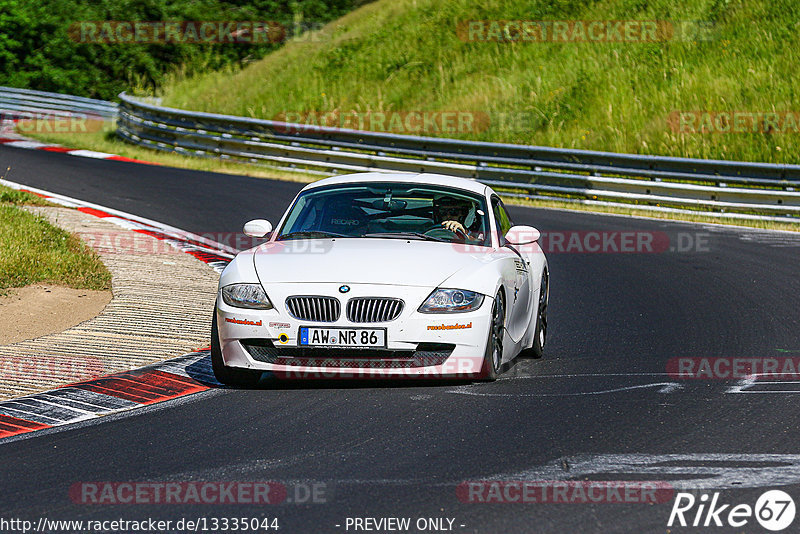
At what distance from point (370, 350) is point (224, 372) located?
3.45ft

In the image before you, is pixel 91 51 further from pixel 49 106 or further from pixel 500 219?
pixel 500 219

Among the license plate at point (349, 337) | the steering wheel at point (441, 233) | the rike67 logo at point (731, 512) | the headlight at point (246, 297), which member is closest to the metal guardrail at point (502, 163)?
the steering wheel at point (441, 233)

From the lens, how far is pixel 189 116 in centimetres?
2728

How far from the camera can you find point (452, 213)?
9.14m

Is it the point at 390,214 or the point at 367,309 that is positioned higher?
the point at 390,214

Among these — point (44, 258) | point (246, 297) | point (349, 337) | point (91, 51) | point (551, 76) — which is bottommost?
point (44, 258)

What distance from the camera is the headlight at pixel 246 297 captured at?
773 centimetres

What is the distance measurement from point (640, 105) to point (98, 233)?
16.0 metres

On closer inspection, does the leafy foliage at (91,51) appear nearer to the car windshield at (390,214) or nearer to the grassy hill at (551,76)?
the grassy hill at (551,76)

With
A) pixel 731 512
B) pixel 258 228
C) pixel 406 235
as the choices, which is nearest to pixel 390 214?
pixel 406 235

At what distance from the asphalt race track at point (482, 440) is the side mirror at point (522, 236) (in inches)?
37.1

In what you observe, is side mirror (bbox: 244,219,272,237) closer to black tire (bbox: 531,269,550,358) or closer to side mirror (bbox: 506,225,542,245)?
side mirror (bbox: 506,225,542,245)

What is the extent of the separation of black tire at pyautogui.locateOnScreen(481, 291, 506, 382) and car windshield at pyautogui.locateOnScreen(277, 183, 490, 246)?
31.7 inches

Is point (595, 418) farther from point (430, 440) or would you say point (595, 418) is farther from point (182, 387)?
point (182, 387)
